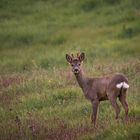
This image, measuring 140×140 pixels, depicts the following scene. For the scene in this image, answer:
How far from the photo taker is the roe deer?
12.3 m

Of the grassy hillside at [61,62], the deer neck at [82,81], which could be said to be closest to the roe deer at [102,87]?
the deer neck at [82,81]

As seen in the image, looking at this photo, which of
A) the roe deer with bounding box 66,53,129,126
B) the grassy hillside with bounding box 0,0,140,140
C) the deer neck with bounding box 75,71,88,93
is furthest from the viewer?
the deer neck with bounding box 75,71,88,93

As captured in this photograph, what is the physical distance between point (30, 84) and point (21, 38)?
1083cm

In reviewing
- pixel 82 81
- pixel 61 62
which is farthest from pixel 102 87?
pixel 61 62

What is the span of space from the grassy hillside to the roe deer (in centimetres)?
35

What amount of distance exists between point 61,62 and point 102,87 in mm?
9261

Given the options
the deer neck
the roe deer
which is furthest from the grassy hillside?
the deer neck

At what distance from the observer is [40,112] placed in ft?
46.7

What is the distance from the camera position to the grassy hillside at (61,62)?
489 inches

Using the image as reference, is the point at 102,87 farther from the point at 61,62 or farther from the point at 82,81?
the point at 61,62

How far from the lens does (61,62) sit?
2197 cm

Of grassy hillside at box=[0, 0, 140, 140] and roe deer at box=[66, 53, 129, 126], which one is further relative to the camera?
grassy hillside at box=[0, 0, 140, 140]

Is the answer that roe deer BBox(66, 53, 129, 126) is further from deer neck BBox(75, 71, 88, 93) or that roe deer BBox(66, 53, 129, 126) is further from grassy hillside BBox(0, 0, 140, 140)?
grassy hillside BBox(0, 0, 140, 140)

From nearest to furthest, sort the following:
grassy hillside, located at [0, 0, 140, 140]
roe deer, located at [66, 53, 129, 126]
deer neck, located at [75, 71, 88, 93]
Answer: roe deer, located at [66, 53, 129, 126] → grassy hillside, located at [0, 0, 140, 140] → deer neck, located at [75, 71, 88, 93]
